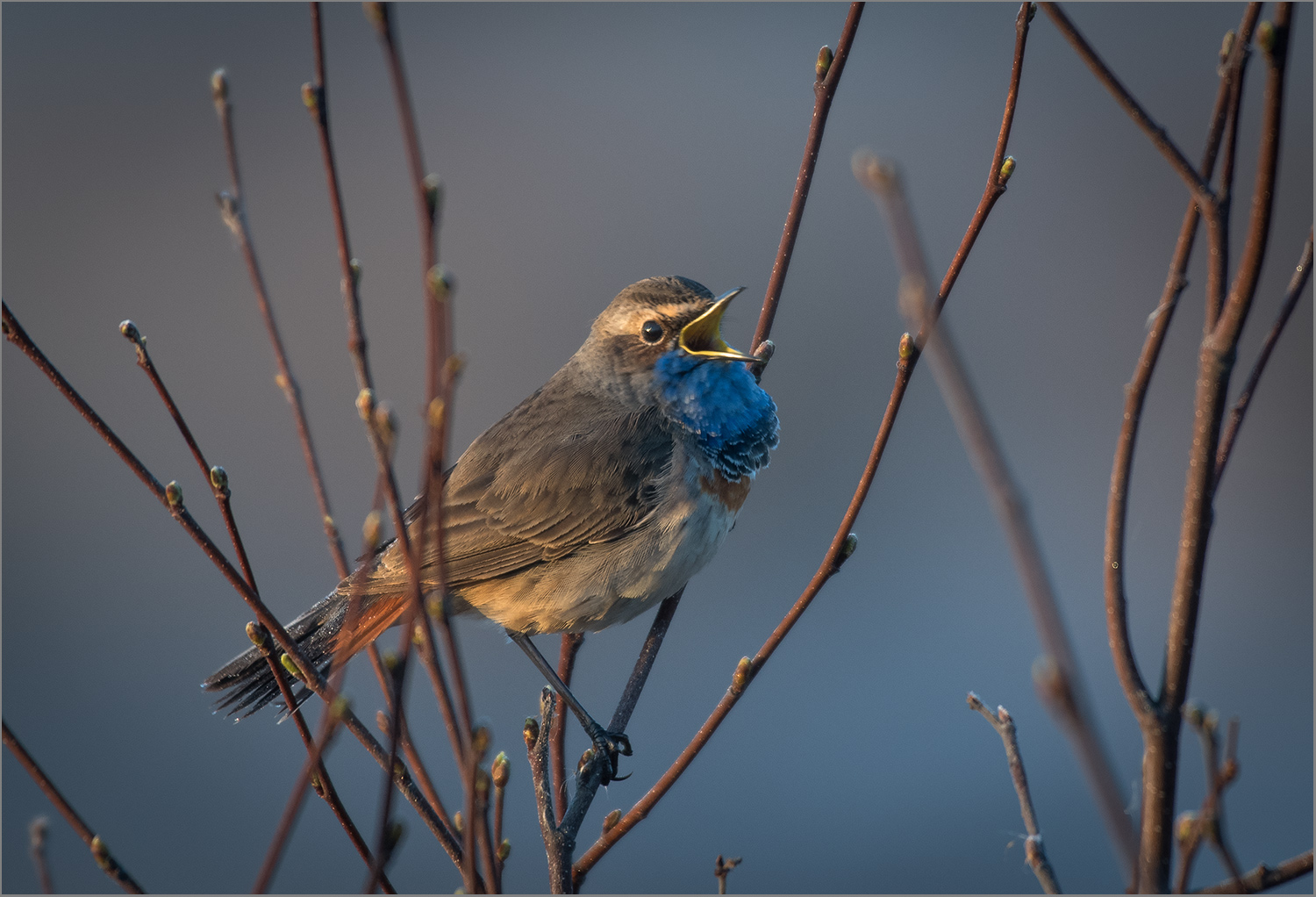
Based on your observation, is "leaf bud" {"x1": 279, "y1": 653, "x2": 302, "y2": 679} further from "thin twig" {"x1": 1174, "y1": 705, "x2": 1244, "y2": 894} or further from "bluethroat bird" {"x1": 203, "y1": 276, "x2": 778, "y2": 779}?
"thin twig" {"x1": 1174, "y1": 705, "x2": 1244, "y2": 894}

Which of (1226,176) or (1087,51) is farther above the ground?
(1087,51)

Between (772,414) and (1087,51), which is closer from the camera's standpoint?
(1087,51)

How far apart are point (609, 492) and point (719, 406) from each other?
1.51 feet

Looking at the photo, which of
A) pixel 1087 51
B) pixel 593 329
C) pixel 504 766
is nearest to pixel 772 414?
pixel 593 329

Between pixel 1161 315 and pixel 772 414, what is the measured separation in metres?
2.03

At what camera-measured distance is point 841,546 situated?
205 centimetres

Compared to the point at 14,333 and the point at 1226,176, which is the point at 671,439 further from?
the point at 1226,176

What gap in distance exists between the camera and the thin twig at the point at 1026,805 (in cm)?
172

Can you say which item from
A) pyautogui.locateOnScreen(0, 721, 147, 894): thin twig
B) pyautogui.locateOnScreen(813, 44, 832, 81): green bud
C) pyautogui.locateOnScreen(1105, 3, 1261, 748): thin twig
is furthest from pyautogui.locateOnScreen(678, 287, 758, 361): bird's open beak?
pyautogui.locateOnScreen(0, 721, 147, 894): thin twig

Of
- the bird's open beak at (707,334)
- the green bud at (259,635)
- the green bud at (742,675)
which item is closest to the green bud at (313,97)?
the green bud at (259,635)

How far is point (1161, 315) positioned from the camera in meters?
1.37

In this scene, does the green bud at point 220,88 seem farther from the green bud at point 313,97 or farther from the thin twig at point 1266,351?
the thin twig at point 1266,351

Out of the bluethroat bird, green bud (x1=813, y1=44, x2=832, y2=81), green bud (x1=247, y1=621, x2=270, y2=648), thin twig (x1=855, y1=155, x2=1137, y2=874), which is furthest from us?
the bluethroat bird

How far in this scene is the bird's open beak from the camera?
Result: 310 centimetres
